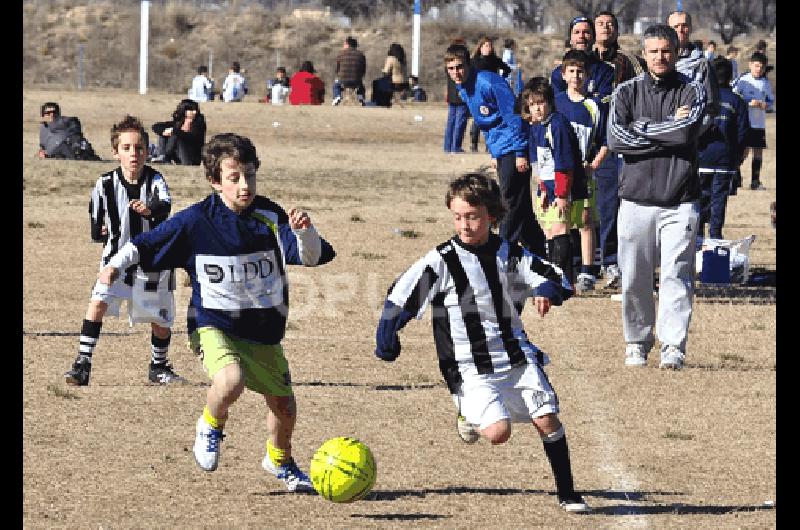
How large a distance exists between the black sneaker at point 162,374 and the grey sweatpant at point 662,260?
10.5 ft

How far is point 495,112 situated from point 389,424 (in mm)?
6228

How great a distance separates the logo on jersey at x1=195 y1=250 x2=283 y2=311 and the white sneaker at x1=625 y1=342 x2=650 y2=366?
4439mm

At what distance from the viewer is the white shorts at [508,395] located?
7340 millimetres

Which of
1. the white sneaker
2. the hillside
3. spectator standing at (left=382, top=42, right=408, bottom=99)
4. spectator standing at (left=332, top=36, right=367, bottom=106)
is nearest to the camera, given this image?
the white sneaker

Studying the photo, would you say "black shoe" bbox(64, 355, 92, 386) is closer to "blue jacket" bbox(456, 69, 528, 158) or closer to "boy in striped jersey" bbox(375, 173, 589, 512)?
"boy in striped jersey" bbox(375, 173, 589, 512)

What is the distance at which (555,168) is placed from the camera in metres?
14.2

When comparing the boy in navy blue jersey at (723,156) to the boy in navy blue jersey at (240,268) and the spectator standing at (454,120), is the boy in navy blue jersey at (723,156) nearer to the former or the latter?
the spectator standing at (454,120)

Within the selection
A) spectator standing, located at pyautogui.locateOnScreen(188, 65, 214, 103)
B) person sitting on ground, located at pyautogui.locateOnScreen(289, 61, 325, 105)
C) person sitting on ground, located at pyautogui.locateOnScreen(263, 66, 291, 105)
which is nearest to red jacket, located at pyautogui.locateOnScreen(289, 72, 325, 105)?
person sitting on ground, located at pyautogui.locateOnScreen(289, 61, 325, 105)

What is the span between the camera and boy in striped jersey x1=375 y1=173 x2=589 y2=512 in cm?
732

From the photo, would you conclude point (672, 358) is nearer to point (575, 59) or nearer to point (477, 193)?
point (575, 59)

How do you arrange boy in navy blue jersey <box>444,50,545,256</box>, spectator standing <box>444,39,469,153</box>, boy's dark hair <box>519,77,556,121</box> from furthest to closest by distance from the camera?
spectator standing <box>444,39,469,153</box> < boy in navy blue jersey <box>444,50,545,256</box> < boy's dark hair <box>519,77,556,121</box>

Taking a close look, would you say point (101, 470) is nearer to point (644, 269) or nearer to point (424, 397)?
point (424, 397)

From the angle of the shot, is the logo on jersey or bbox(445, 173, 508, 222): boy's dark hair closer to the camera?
bbox(445, 173, 508, 222): boy's dark hair

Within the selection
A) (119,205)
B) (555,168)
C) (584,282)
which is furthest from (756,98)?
(119,205)
